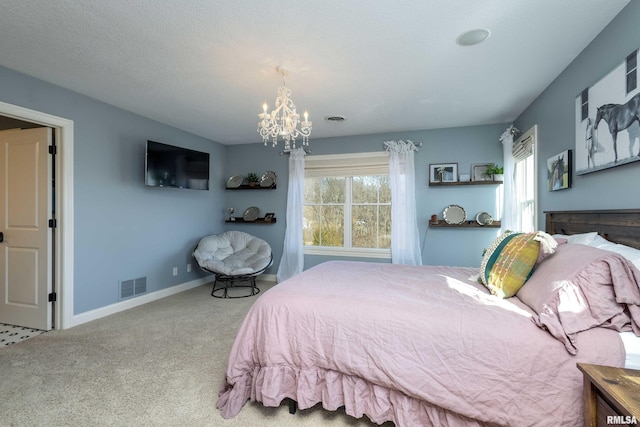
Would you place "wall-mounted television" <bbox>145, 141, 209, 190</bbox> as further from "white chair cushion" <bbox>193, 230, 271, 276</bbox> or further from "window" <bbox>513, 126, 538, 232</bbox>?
"window" <bbox>513, 126, 538, 232</bbox>

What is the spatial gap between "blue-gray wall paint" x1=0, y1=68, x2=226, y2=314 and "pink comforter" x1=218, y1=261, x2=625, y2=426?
8.13 ft

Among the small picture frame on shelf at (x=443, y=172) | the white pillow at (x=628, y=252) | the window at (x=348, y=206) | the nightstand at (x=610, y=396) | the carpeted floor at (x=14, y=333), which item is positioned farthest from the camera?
the window at (x=348, y=206)

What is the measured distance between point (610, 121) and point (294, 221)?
3.82 meters

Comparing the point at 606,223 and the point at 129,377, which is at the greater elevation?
the point at 606,223

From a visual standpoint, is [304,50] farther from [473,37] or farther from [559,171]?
[559,171]

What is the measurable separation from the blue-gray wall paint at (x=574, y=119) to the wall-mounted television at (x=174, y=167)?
165 inches

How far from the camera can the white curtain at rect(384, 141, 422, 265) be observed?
14.0 ft

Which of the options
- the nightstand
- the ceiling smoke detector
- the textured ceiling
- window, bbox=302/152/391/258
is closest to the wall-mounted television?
the textured ceiling

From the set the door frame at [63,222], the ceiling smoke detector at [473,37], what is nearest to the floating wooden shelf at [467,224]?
the ceiling smoke detector at [473,37]

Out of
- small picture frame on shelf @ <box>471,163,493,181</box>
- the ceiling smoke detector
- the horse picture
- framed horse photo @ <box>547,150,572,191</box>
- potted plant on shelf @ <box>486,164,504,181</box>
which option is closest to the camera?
the horse picture

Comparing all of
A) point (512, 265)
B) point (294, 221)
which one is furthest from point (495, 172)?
point (294, 221)

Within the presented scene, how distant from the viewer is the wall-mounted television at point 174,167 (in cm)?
368

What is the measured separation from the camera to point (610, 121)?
1.82 meters

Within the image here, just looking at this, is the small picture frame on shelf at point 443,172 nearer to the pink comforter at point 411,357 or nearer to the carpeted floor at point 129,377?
the pink comforter at point 411,357
